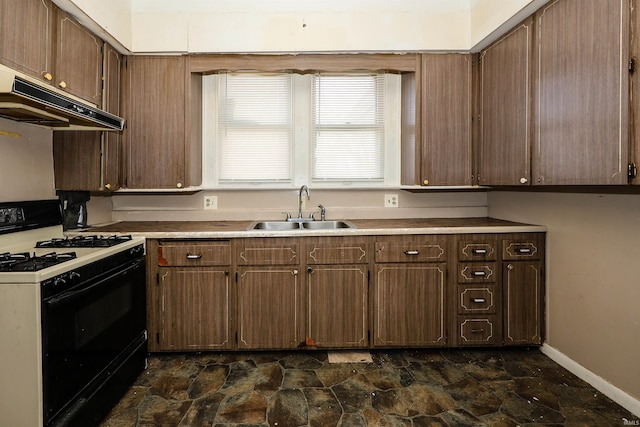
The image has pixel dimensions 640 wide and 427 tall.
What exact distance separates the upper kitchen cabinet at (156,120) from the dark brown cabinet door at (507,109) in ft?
7.81

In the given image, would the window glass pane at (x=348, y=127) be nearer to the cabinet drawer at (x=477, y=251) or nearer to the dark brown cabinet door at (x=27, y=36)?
the cabinet drawer at (x=477, y=251)

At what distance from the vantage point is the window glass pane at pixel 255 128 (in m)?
3.01

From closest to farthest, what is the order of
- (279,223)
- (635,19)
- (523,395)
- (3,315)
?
(3,315), (635,19), (523,395), (279,223)

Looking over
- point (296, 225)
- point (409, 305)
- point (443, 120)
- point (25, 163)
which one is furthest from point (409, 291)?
point (25, 163)

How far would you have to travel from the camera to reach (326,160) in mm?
3092

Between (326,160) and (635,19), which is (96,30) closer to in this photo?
(326,160)

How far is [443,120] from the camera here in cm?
272

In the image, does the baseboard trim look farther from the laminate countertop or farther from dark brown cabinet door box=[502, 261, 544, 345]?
the laminate countertop

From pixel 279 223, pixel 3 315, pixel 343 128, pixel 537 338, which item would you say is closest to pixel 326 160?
pixel 343 128

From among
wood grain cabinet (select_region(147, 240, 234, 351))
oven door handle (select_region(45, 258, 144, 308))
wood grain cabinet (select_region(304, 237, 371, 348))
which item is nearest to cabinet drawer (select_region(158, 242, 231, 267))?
wood grain cabinet (select_region(147, 240, 234, 351))

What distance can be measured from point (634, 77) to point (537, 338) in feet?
5.93

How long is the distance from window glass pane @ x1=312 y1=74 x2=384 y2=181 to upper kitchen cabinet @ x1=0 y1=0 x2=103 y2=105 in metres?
1.71

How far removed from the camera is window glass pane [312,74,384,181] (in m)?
3.04

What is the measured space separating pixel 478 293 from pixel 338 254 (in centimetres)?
108
